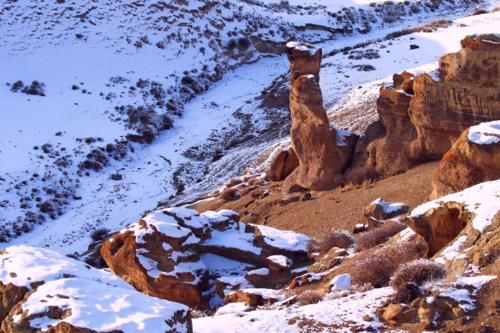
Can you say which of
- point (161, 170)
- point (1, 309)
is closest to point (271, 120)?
point (161, 170)

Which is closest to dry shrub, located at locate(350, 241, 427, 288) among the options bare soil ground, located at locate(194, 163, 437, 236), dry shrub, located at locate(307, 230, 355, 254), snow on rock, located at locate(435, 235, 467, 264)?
snow on rock, located at locate(435, 235, 467, 264)

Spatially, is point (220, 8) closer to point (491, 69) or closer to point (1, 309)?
point (491, 69)

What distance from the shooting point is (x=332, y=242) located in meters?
17.1

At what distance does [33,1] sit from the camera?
164 ft

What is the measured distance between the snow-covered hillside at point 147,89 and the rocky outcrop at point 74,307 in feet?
53.8

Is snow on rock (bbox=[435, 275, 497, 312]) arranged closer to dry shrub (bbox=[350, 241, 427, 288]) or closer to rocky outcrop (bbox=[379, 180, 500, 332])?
rocky outcrop (bbox=[379, 180, 500, 332])

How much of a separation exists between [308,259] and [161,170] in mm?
17402

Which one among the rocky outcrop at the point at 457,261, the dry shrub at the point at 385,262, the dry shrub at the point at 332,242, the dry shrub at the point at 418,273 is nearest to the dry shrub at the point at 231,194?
the dry shrub at the point at 332,242

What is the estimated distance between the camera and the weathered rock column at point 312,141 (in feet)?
77.0

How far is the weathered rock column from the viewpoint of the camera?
2348 centimetres

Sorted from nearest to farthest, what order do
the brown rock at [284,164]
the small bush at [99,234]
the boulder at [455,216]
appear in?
the boulder at [455,216]
the brown rock at [284,164]
the small bush at [99,234]

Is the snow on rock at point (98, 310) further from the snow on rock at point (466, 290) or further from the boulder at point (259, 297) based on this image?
the boulder at point (259, 297)

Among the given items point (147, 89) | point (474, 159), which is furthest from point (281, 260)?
point (147, 89)

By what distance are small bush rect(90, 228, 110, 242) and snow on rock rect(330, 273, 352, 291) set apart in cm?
1554
